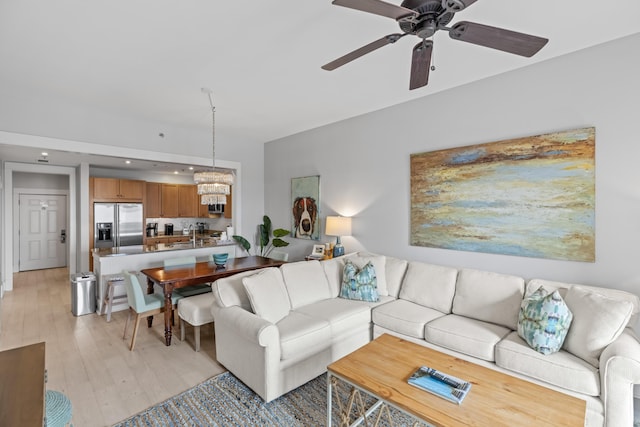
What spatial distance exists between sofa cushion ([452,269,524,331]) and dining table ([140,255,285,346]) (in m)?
2.37

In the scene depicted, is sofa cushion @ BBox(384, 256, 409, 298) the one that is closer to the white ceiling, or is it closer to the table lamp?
the table lamp

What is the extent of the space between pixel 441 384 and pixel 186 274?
285 centimetres

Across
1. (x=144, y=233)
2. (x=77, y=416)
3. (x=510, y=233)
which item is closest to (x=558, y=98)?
(x=510, y=233)

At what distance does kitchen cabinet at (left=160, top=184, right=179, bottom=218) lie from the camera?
7199 millimetres

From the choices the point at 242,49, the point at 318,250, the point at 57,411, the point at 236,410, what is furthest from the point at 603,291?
the point at 57,411

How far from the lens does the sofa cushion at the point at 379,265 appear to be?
3.50m

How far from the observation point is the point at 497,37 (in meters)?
1.67

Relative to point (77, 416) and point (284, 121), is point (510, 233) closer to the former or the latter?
point (284, 121)

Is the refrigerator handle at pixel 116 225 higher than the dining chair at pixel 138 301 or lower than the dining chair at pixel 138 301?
higher

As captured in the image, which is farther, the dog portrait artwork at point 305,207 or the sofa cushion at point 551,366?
the dog portrait artwork at point 305,207

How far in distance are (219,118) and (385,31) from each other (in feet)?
9.81

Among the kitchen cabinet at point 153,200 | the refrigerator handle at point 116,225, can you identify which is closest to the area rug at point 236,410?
the refrigerator handle at point 116,225

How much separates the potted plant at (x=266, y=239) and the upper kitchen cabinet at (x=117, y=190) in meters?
2.89

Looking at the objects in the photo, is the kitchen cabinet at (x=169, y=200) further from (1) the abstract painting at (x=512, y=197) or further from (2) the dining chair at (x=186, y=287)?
(1) the abstract painting at (x=512, y=197)
